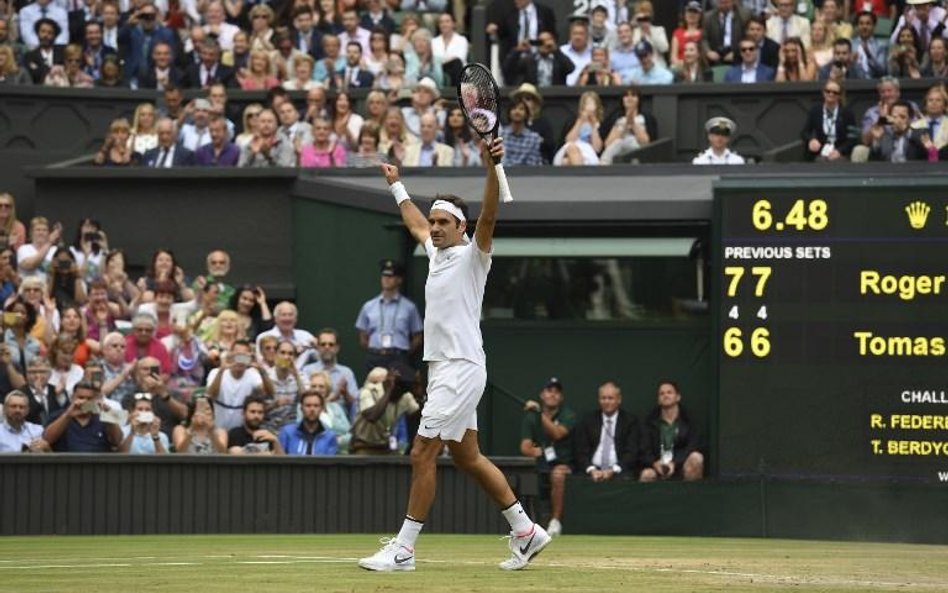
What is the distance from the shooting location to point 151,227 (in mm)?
23750

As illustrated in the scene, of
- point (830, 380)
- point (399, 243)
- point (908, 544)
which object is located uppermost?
point (399, 243)

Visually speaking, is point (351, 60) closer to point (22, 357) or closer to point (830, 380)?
point (22, 357)

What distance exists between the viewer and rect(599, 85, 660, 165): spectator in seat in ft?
73.7

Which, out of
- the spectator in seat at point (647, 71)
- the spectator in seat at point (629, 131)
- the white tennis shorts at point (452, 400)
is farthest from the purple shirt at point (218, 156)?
the white tennis shorts at point (452, 400)

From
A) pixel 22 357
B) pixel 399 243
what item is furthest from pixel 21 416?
pixel 399 243

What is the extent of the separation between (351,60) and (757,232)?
686cm

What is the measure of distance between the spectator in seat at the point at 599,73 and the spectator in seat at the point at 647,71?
0.16m

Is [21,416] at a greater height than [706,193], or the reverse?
[706,193]

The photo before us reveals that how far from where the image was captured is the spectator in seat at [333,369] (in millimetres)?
20094

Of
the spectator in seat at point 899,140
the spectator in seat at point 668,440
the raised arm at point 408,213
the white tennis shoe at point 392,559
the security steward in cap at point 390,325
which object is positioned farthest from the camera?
the spectator in seat at point 899,140

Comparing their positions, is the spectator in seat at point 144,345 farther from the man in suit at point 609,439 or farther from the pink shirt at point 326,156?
the man in suit at point 609,439

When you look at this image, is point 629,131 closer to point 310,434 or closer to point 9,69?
point 310,434

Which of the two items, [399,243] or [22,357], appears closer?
[22,357]

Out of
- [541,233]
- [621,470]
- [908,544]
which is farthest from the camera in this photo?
[541,233]
